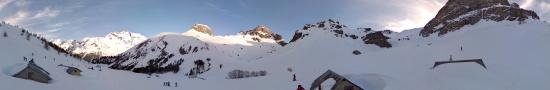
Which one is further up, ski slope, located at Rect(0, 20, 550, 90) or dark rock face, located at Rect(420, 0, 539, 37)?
dark rock face, located at Rect(420, 0, 539, 37)

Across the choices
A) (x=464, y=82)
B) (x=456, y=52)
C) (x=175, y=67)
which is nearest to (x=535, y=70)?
(x=464, y=82)

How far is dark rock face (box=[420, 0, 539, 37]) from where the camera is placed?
122 m

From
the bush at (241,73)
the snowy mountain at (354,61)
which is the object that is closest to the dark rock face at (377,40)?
the snowy mountain at (354,61)

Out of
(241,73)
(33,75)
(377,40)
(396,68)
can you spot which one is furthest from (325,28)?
(33,75)

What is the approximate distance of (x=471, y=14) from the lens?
134m

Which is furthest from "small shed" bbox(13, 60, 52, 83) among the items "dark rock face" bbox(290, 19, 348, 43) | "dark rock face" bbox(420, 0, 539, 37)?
"dark rock face" bbox(290, 19, 348, 43)

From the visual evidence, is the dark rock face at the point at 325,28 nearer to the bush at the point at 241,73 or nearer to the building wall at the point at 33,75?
the bush at the point at 241,73

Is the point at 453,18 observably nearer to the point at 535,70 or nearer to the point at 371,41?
the point at 371,41

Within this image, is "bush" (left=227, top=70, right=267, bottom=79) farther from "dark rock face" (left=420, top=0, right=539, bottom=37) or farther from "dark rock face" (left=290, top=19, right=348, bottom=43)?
"dark rock face" (left=420, top=0, right=539, bottom=37)

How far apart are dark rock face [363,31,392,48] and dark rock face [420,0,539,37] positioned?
33.8ft

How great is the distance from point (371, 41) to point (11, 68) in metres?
105

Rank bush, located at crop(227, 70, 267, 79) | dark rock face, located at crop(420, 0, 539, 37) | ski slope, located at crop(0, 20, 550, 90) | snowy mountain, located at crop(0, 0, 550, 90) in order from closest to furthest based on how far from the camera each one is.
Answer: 1. ski slope, located at crop(0, 20, 550, 90)
2. snowy mountain, located at crop(0, 0, 550, 90)
3. dark rock face, located at crop(420, 0, 539, 37)
4. bush, located at crop(227, 70, 267, 79)

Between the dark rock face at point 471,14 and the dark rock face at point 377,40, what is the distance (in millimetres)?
10311

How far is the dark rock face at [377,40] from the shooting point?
13918cm
